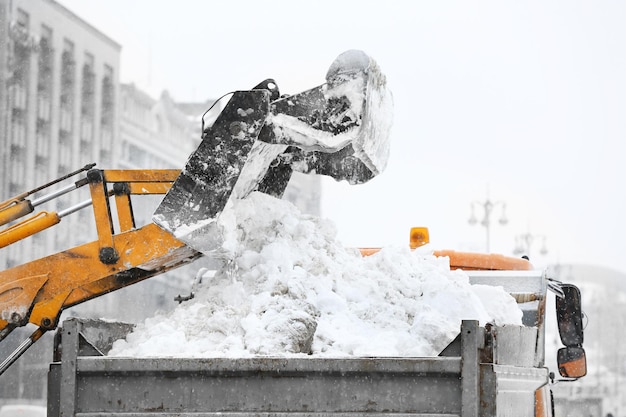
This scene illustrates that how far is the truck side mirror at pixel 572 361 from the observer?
20.9ft

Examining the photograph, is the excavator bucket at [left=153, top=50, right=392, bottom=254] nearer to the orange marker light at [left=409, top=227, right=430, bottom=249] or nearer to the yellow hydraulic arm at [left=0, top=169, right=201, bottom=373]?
the yellow hydraulic arm at [left=0, top=169, right=201, bottom=373]

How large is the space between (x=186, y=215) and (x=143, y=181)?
69 centimetres

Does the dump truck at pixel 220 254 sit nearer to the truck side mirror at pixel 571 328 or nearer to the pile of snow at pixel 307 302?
the truck side mirror at pixel 571 328

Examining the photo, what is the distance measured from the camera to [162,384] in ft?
13.5

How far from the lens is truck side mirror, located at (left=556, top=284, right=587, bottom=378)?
627 centimetres

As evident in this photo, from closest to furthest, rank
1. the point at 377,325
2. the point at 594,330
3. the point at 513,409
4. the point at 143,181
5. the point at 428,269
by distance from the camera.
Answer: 1. the point at 513,409
2. the point at 377,325
3. the point at 428,269
4. the point at 143,181
5. the point at 594,330

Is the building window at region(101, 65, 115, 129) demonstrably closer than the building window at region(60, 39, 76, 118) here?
No

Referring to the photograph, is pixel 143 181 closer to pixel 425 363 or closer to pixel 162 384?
pixel 162 384

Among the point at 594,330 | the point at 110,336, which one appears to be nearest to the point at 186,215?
the point at 110,336

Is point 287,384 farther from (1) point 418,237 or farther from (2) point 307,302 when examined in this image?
(1) point 418,237

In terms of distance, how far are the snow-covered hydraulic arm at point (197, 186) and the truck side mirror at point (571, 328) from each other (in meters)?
1.50

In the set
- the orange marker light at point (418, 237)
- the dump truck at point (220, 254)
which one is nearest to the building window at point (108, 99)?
the orange marker light at point (418, 237)

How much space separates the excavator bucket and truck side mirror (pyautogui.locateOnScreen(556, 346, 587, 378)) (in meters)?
1.78

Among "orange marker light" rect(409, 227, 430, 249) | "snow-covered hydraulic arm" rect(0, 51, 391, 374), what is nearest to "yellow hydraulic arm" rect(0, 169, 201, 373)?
"snow-covered hydraulic arm" rect(0, 51, 391, 374)
